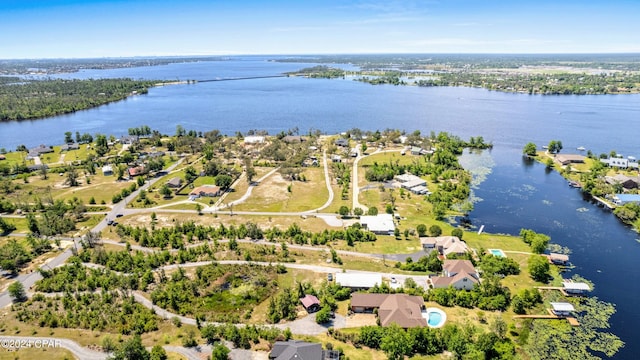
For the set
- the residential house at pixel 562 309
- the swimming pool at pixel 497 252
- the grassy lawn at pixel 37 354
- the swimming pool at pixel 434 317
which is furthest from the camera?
the swimming pool at pixel 497 252

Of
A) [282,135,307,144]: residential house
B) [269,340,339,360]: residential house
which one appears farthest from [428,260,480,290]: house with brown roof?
[282,135,307,144]: residential house

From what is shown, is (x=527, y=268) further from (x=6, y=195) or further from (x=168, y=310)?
(x=6, y=195)

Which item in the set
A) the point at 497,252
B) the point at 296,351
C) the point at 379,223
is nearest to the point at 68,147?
the point at 379,223

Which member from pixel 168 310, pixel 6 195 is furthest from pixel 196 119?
pixel 168 310

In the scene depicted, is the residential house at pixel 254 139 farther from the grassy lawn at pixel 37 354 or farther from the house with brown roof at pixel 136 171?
the grassy lawn at pixel 37 354

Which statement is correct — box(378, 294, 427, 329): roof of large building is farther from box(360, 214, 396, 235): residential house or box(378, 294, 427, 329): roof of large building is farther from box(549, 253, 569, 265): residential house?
box(549, 253, 569, 265): residential house

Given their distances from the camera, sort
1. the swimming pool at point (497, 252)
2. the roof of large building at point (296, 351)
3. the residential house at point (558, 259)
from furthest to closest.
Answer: the swimming pool at point (497, 252), the residential house at point (558, 259), the roof of large building at point (296, 351)

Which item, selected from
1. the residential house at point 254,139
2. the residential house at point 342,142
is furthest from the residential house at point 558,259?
the residential house at point 254,139
